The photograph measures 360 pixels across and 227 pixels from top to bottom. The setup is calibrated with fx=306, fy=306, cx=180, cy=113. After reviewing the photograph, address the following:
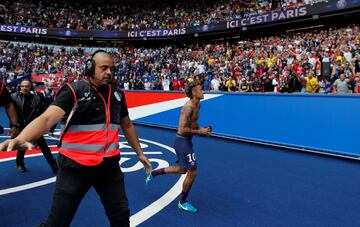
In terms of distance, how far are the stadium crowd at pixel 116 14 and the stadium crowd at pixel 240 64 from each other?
3821 millimetres

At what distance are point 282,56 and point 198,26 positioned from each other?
601 inches

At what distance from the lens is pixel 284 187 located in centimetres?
539

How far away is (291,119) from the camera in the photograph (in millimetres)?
8555

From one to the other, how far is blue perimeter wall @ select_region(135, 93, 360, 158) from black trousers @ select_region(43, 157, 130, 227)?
6562 mm

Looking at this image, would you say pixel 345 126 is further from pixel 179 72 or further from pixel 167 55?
pixel 167 55

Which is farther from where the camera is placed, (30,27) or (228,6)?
(30,27)

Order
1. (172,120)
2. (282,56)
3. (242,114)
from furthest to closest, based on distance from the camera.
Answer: (282,56), (172,120), (242,114)

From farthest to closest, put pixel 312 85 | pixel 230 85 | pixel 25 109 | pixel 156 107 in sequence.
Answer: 1. pixel 230 85
2. pixel 156 107
3. pixel 312 85
4. pixel 25 109

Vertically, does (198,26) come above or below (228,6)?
below

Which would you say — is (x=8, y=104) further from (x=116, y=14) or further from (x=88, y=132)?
(x=116, y=14)

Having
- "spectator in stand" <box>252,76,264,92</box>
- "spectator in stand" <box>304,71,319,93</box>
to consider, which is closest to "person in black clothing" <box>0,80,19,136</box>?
"spectator in stand" <box>304,71,319,93</box>

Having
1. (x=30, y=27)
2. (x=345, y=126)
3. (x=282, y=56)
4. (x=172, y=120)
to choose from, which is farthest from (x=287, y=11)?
(x=30, y=27)

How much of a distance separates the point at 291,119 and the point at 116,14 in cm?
3833

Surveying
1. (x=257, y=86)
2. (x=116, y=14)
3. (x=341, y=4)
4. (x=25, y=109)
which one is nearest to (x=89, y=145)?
(x=25, y=109)
